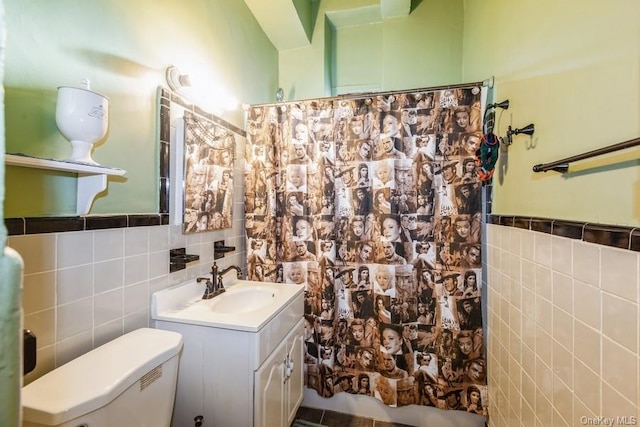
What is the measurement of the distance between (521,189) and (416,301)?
835mm

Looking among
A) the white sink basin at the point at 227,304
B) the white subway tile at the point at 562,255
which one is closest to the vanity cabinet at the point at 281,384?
the white sink basin at the point at 227,304

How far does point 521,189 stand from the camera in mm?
1105

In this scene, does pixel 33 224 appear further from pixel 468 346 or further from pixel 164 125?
pixel 468 346

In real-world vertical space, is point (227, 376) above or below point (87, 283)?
below

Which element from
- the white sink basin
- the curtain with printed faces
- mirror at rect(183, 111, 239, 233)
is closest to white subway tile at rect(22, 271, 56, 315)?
the white sink basin

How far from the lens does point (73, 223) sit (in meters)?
0.84

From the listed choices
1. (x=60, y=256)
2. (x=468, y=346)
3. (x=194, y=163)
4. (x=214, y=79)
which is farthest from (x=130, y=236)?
(x=468, y=346)

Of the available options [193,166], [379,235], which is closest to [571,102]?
[379,235]

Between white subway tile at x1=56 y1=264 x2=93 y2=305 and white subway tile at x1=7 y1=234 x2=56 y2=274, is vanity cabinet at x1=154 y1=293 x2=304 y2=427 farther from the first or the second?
white subway tile at x1=7 y1=234 x2=56 y2=274

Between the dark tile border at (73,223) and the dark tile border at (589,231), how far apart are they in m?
1.54

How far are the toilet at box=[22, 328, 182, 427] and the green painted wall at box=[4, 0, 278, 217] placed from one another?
1.54 ft

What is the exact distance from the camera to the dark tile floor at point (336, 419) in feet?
5.36

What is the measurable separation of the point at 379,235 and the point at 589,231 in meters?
0.97

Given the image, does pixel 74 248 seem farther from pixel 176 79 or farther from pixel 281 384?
pixel 281 384
